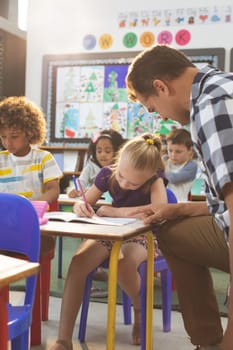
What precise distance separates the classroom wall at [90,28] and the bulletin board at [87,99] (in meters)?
0.09

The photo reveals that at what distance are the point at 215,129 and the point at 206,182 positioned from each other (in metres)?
0.23

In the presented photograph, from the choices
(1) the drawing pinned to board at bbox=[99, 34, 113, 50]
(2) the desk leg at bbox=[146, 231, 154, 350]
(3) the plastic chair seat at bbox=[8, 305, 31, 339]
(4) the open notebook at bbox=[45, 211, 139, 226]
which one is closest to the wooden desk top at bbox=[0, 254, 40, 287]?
(3) the plastic chair seat at bbox=[8, 305, 31, 339]

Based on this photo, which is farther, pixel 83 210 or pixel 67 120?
pixel 67 120

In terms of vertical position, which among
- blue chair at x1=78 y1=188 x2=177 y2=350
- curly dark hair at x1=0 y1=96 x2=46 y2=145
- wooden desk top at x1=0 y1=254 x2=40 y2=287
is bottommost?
blue chair at x1=78 y1=188 x2=177 y2=350

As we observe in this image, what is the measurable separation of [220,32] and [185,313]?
3.39m

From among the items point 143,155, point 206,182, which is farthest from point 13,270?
point 143,155

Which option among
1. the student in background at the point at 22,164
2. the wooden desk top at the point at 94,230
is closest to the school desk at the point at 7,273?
the wooden desk top at the point at 94,230

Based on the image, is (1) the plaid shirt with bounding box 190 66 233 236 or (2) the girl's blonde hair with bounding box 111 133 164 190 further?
(2) the girl's blonde hair with bounding box 111 133 164 190

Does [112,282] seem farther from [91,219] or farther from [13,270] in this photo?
[13,270]

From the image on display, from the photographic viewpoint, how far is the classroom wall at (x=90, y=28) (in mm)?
4754

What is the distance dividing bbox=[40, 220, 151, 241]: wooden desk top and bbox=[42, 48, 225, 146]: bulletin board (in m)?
3.24

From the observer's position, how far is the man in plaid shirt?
134cm

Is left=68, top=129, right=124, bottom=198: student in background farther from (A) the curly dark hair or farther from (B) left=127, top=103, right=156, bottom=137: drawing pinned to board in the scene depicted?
(B) left=127, top=103, right=156, bottom=137: drawing pinned to board

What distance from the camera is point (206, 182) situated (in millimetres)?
1522
